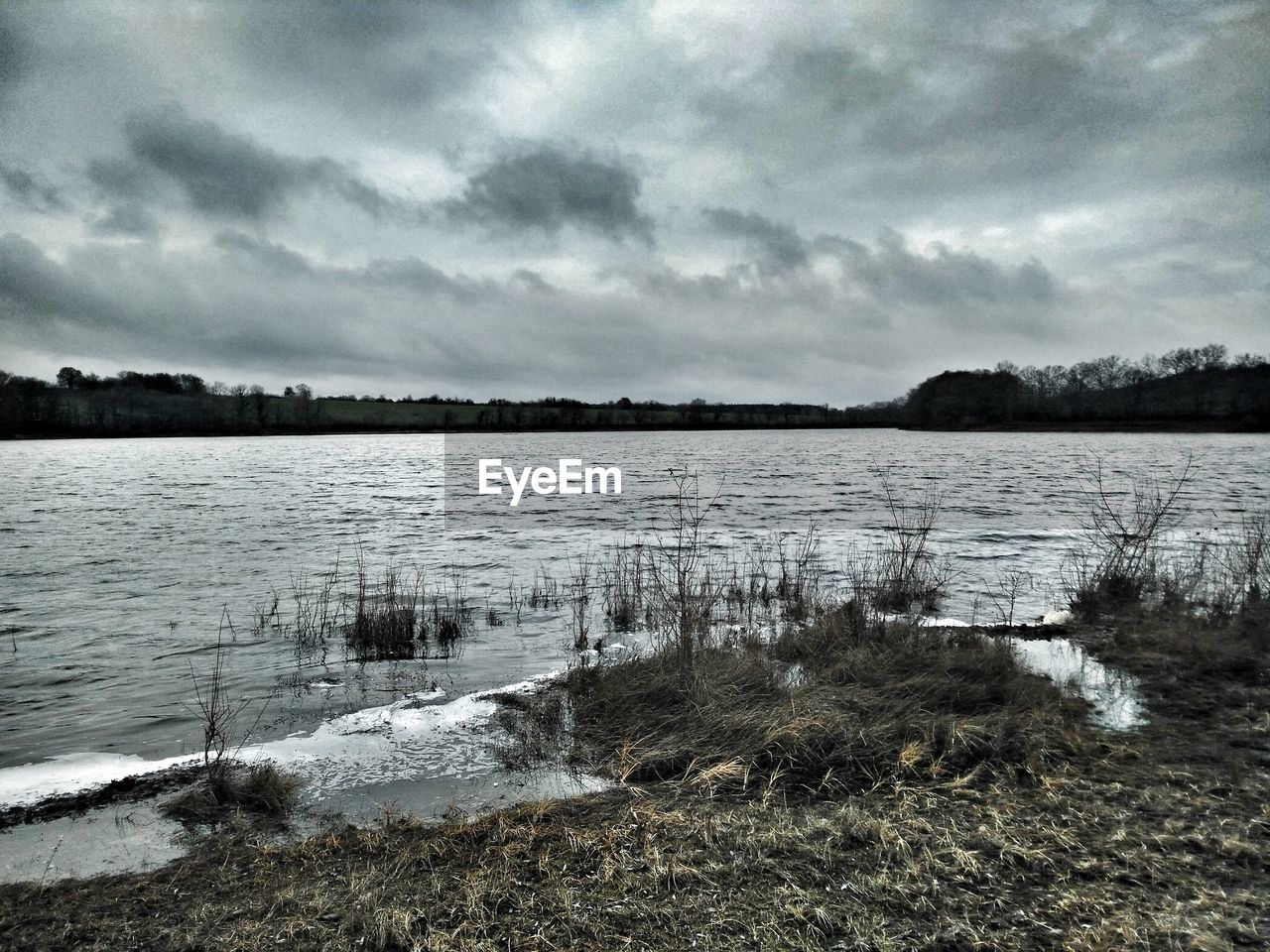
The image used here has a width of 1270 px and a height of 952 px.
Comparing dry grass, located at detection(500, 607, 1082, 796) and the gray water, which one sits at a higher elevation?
dry grass, located at detection(500, 607, 1082, 796)

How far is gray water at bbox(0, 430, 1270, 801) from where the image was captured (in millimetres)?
9312

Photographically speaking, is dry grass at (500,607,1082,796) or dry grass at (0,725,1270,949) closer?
dry grass at (0,725,1270,949)

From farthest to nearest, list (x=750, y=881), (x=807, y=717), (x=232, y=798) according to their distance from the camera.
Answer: (x=807, y=717) < (x=232, y=798) < (x=750, y=881)

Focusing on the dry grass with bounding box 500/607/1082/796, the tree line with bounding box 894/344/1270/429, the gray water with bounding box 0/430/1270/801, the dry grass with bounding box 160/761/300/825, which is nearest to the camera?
the dry grass with bounding box 160/761/300/825

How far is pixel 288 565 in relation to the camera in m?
21.5

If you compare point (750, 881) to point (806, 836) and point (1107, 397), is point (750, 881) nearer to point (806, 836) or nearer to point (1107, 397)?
point (806, 836)

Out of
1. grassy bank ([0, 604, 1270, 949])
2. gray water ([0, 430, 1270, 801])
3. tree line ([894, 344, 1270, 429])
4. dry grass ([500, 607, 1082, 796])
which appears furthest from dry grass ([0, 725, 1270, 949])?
tree line ([894, 344, 1270, 429])

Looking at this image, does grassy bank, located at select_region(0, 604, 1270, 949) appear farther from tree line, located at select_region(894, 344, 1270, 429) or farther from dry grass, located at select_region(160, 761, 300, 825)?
tree line, located at select_region(894, 344, 1270, 429)

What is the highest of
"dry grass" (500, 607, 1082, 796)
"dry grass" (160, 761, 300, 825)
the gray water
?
"dry grass" (500, 607, 1082, 796)

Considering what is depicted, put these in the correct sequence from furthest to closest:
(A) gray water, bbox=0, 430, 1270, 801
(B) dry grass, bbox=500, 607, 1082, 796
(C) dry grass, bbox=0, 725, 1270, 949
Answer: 1. (A) gray water, bbox=0, 430, 1270, 801
2. (B) dry grass, bbox=500, 607, 1082, 796
3. (C) dry grass, bbox=0, 725, 1270, 949

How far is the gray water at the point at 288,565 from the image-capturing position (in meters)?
9.31

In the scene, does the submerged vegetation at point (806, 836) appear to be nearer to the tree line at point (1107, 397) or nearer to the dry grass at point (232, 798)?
the dry grass at point (232, 798)

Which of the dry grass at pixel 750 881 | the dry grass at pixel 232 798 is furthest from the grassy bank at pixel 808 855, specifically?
the dry grass at pixel 232 798

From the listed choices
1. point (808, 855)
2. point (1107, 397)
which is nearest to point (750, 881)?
point (808, 855)
